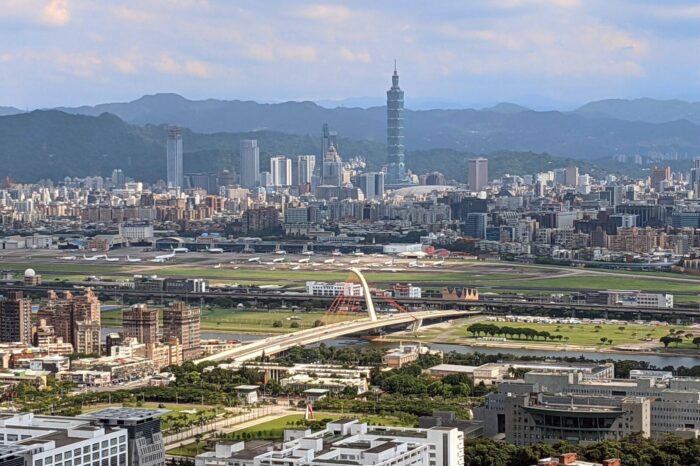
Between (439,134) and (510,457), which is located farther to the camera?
(439,134)

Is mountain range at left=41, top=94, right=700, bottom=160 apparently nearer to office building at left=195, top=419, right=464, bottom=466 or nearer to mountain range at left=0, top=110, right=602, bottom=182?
mountain range at left=0, top=110, right=602, bottom=182

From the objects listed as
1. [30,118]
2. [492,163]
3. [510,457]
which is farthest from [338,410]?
[30,118]

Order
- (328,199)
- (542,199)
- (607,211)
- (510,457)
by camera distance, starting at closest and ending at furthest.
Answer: (510,457) < (607,211) < (542,199) < (328,199)

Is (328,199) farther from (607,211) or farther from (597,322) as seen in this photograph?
(597,322)

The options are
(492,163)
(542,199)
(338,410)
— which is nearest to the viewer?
(338,410)

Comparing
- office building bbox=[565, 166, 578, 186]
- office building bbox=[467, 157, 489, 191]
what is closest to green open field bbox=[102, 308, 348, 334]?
office building bbox=[467, 157, 489, 191]

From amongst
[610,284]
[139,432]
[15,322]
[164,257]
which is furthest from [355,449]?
[164,257]
